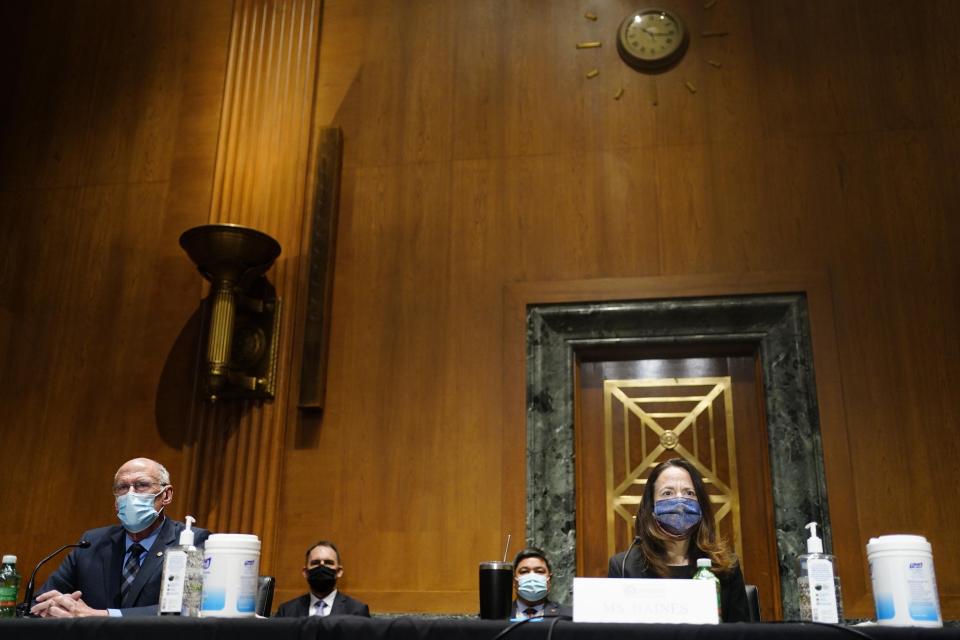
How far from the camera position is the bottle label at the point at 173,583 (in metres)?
2.10

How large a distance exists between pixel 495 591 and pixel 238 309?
3.41 meters

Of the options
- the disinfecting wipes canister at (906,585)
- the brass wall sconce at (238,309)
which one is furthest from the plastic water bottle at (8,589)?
the brass wall sconce at (238,309)

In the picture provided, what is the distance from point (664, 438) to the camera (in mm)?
4934

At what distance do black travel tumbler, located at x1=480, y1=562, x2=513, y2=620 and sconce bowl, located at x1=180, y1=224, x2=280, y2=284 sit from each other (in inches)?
126

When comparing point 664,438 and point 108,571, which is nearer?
point 108,571

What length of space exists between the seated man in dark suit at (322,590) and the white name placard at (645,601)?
261cm

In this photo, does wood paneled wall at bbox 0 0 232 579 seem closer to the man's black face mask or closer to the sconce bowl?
the sconce bowl

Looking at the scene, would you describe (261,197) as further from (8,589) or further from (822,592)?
(822,592)

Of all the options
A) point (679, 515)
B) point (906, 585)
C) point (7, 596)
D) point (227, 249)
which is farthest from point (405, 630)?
point (227, 249)

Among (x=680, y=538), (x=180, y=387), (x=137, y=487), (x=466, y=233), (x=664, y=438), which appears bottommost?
(x=680, y=538)

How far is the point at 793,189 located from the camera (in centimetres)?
502

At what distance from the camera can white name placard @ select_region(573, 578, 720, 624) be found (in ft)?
6.06

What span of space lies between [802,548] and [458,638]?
3.24 m

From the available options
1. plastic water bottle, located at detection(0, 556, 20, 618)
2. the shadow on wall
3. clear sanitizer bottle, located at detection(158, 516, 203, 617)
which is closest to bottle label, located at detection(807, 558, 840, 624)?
clear sanitizer bottle, located at detection(158, 516, 203, 617)
